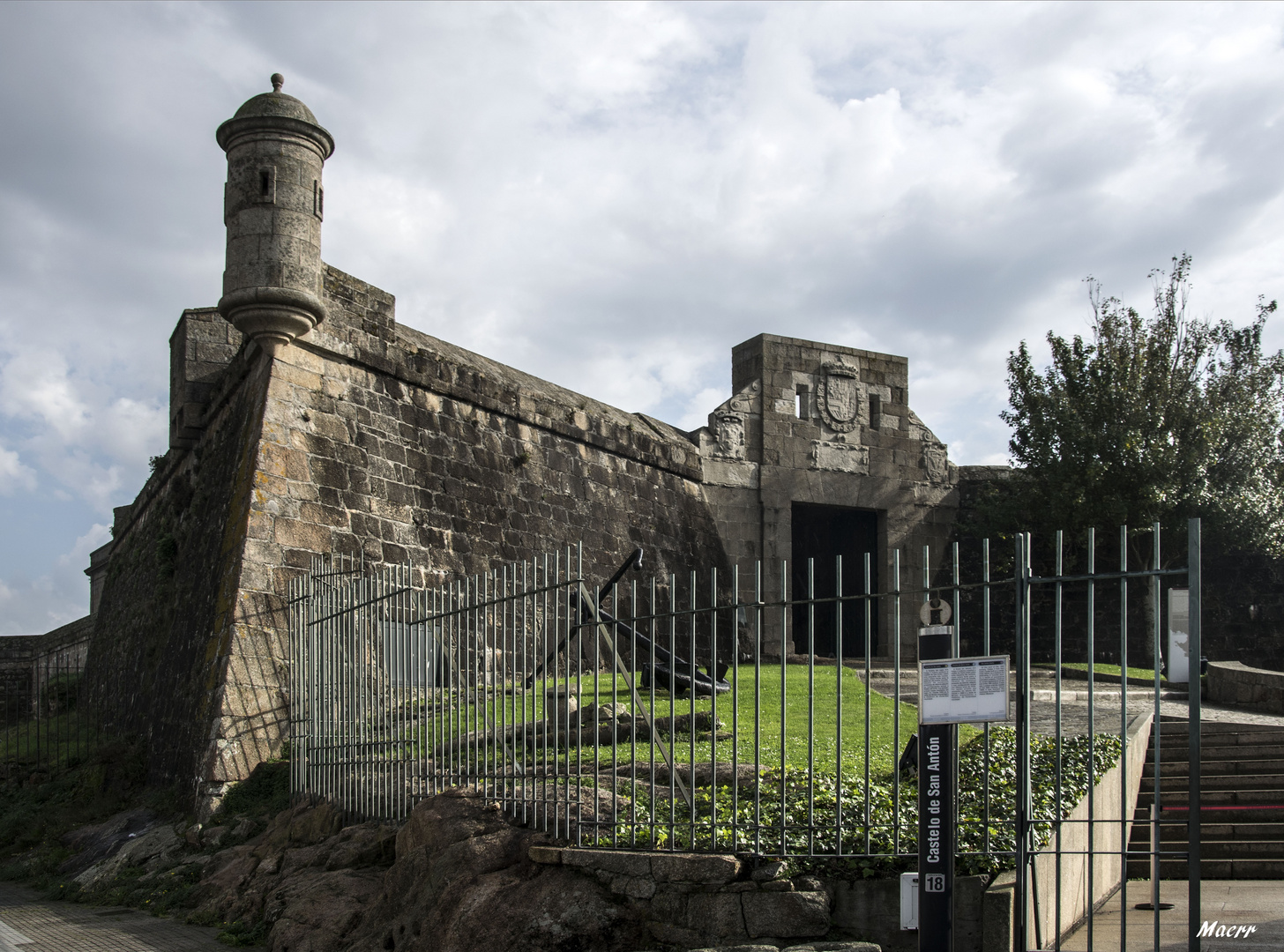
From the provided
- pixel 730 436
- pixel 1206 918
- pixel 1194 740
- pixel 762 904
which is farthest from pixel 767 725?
pixel 730 436

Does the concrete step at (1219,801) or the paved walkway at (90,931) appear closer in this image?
the paved walkway at (90,931)

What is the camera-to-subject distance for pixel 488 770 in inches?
276

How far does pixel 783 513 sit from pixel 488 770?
12547 mm

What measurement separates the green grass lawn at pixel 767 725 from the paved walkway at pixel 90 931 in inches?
82.7

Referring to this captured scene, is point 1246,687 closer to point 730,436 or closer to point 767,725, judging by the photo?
point 767,725

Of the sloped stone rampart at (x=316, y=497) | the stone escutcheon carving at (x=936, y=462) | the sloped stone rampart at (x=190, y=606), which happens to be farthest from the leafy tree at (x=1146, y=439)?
the sloped stone rampart at (x=190, y=606)

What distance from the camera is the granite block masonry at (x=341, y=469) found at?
35.6 ft

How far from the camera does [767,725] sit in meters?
9.08

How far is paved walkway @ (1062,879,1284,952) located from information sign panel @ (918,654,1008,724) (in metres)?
1.41

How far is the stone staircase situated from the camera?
795 centimetres

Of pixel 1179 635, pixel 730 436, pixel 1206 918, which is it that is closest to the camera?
pixel 1206 918

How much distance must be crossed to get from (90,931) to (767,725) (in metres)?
4.88

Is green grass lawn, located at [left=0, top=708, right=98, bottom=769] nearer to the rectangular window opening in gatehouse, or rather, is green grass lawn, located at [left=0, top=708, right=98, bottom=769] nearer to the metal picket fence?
the metal picket fence

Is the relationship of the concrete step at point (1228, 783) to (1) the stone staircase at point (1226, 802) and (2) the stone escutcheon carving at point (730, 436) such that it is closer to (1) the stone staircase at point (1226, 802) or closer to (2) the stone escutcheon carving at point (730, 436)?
(1) the stone staircase at point (1226, 802)
